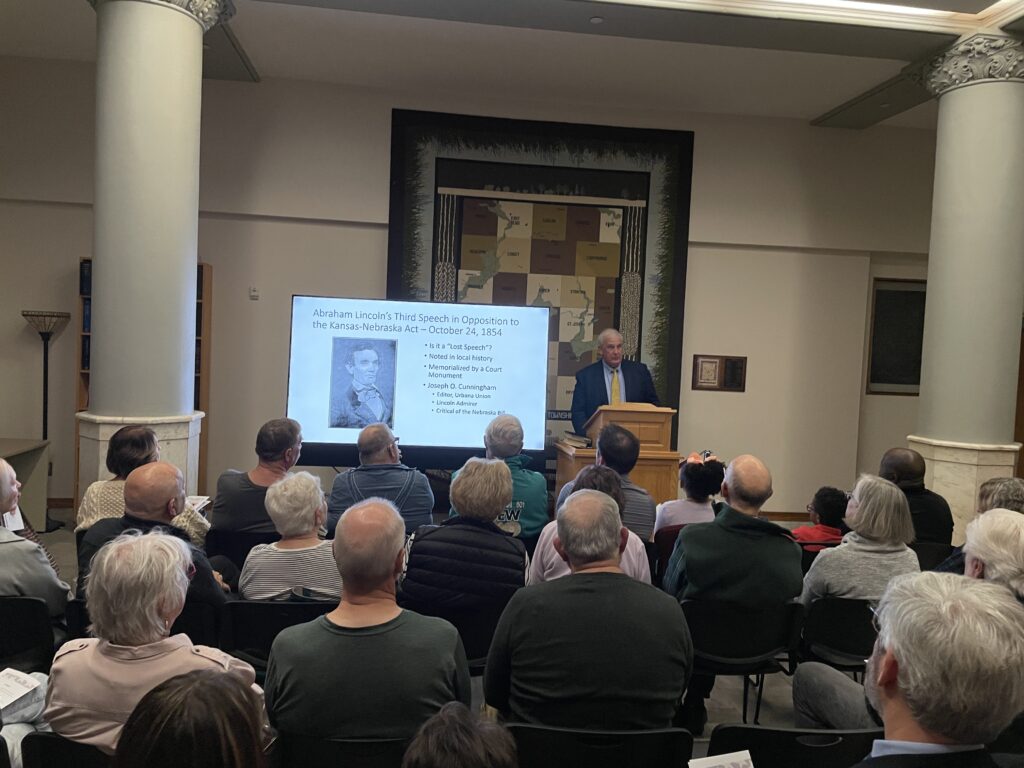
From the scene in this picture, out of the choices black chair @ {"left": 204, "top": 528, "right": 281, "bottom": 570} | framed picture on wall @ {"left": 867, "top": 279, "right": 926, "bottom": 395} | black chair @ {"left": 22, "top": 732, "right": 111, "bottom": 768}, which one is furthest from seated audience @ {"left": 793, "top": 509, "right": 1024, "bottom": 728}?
framed picture on wall @ {"left": 867, "top": 279, "right": 926, "bottom": 395}

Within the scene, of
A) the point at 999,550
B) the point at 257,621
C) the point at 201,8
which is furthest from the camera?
the point at 201,8

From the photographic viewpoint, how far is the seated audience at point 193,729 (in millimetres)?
953

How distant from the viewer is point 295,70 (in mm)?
6355

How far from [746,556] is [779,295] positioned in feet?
17.1

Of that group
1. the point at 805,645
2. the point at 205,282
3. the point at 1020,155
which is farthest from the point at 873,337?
the point at 205,282

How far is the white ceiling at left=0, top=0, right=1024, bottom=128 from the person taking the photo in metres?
5.21

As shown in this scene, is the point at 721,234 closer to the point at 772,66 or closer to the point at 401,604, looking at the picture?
the point at 772,66

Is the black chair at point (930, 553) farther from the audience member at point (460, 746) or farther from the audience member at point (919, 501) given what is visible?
the audience member at point (460, 746)

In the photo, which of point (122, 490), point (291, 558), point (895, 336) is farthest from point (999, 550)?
point (895, 336)

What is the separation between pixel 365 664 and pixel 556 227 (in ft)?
18.4

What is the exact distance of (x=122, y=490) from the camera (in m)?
3.08

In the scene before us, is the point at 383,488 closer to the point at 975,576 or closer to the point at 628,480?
the point at 628,480

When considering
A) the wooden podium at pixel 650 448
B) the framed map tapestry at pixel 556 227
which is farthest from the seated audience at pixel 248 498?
the framed map tapestry at pixel 556 227

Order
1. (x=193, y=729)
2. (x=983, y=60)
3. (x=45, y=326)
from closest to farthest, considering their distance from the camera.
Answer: (x=193, y=729), (x=983, y=60), (x=45, y=326)
